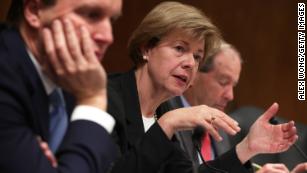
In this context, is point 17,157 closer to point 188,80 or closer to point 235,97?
point 188,80

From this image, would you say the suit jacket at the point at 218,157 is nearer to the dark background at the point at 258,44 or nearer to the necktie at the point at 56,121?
the necktie at the point at 56,121

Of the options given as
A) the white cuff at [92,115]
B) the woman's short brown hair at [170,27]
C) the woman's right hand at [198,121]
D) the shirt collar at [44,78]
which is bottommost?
the woman's right hand at [198,121]

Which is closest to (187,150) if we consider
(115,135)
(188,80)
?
(188,80)

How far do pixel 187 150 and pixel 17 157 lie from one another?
1138mm

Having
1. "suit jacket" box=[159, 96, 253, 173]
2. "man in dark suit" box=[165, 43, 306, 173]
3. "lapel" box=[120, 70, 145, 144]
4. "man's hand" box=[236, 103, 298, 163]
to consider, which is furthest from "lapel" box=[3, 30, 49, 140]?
"man in dark suit" box=[165, 43, 306, 173]

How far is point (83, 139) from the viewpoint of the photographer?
3.25 feet

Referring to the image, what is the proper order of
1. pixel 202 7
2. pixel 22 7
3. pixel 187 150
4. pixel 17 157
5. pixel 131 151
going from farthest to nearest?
1. pixel 202 7
2. pixel 187 150
3. pixel 131 151
4. pixel 22 7
5. pixel 17 157

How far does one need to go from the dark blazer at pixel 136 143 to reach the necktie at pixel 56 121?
0.43 metres

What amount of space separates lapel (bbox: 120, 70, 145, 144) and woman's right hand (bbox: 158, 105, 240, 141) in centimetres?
13

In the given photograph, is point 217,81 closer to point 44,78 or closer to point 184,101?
point 184,101

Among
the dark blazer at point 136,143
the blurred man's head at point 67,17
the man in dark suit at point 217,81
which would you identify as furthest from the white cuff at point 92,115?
the man in dark suit at point 217,81

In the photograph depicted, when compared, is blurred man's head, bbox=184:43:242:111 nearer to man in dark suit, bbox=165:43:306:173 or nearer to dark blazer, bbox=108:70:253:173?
man in dark suit, bbox=165:43:306:173

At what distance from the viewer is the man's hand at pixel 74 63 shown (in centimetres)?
100

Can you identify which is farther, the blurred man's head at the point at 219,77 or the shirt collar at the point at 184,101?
the blurred man's head at the point at 219,77
